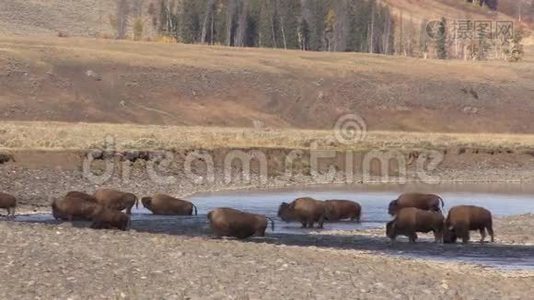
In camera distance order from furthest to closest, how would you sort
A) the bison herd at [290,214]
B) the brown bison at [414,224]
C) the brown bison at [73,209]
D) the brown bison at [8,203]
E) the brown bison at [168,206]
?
the brown bison at [168,206] < the brown bison at [8,203] < the brown bison at [73,209] < the brown bison at [414,224] < the bison herd at [290,214]

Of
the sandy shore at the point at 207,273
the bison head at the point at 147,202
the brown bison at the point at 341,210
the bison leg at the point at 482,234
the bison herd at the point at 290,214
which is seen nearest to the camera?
the sandy shore at the point at 207,273

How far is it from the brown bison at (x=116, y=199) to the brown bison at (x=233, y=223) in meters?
4.96

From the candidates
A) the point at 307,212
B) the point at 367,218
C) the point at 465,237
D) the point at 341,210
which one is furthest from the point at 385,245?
the point at 367,218

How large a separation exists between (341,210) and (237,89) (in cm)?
5170

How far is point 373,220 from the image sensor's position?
97.3 ft

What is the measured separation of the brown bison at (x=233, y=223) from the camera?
23219 millimetres

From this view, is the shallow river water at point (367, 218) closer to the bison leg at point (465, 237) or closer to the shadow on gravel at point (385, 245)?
the shadow on gravel at point (385, 245)

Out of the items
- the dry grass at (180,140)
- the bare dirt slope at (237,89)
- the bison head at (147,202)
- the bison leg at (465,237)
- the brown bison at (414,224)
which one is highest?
the bare dirt slope at (237,89)

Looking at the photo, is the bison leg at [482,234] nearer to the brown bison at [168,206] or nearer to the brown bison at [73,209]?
the brown bison at [168,206]

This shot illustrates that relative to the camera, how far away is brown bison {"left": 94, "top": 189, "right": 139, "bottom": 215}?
2780cm

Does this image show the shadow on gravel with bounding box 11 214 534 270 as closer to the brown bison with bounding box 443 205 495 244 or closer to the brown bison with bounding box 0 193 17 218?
the brown bison with bounding box 443 205 495 244

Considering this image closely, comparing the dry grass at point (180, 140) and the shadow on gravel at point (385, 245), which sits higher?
the dry grass at point (180, 140)

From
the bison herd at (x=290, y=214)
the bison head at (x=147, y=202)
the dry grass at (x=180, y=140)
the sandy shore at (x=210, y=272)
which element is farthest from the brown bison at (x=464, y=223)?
the dry grass at (x=180, y=140)

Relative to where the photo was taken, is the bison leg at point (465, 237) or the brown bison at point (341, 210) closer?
the bison leg at point (465, 237)
